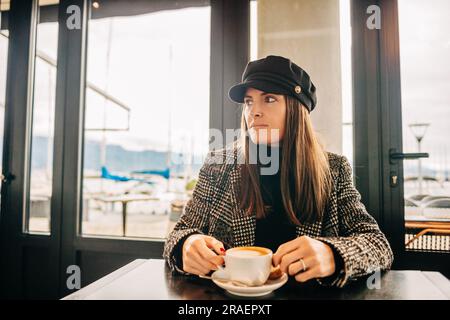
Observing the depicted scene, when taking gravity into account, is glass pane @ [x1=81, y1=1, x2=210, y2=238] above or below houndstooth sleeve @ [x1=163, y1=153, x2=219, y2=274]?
above

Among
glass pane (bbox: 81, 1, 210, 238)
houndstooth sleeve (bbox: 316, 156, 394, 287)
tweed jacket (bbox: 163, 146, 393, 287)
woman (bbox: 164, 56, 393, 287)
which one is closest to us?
houndstooth sleeve (bbox: 316, 156, 394, 287)

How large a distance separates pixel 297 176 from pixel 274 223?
0.66ft

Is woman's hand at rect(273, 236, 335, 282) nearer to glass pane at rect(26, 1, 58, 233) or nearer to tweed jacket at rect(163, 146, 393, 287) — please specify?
tweed jacket at rect(163, 146, 393, 287)

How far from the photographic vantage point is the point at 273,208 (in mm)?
1176

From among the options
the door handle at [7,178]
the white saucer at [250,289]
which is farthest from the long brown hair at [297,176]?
the door handle at [7,178]

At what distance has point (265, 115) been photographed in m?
1.13

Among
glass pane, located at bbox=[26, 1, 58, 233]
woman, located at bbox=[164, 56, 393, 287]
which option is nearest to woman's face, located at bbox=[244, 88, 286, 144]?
woman, located at bbox=[164, 56, 393, 287]

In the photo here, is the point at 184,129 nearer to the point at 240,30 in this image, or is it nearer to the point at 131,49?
the point at 240,30

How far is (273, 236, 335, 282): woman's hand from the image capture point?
0.69m

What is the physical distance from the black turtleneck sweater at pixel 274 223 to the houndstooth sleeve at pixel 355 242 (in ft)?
0.63

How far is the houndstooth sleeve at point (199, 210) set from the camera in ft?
3.05
